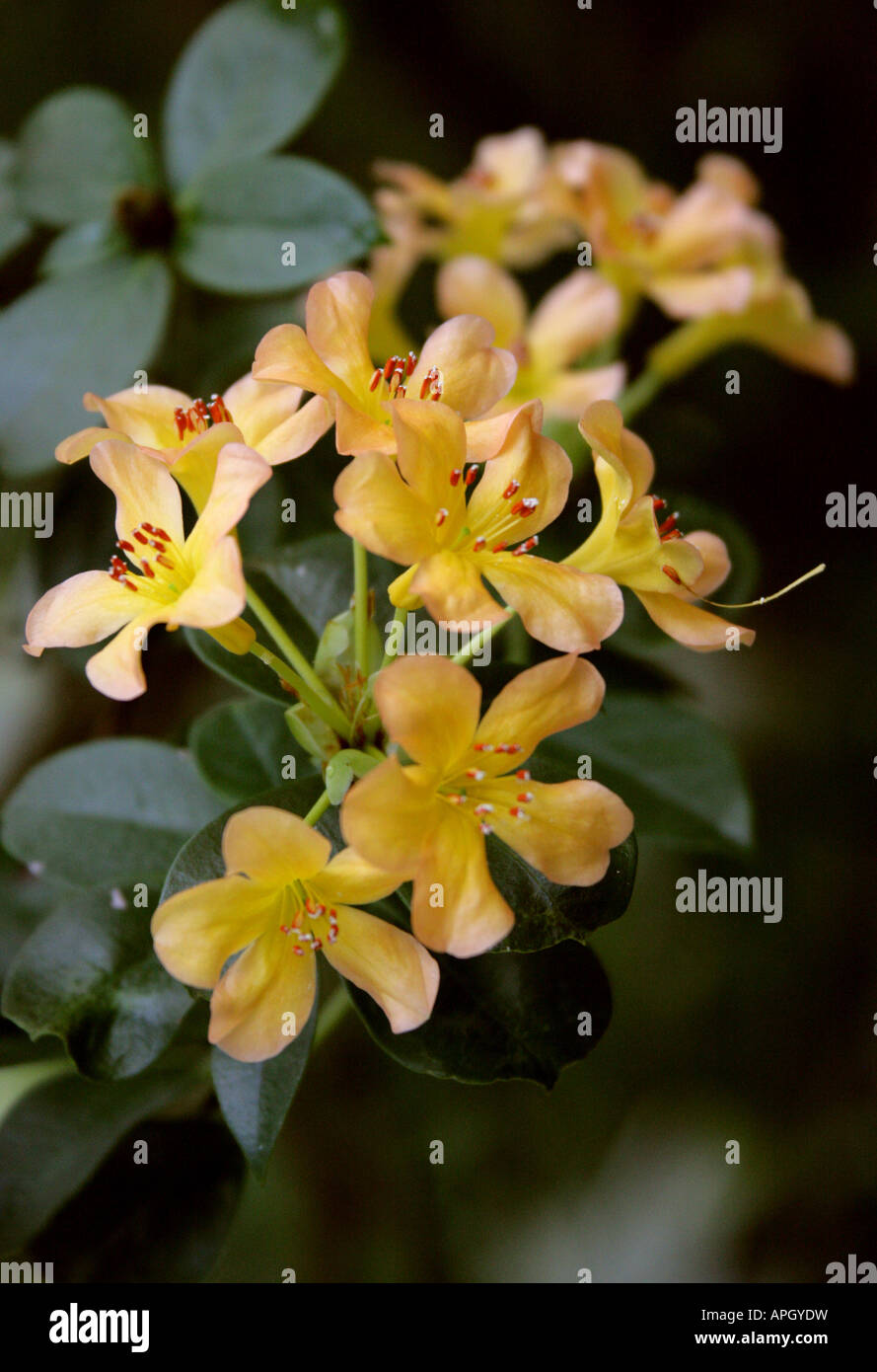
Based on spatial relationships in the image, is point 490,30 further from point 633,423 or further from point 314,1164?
point 314,1164

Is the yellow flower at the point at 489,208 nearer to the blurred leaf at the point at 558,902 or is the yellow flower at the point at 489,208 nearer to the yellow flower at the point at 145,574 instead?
the yellow flower at the point at 145,574

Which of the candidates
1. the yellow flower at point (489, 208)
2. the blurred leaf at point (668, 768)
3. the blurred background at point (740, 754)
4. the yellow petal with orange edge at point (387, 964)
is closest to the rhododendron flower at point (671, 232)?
the yellow flower at point (489, 208)

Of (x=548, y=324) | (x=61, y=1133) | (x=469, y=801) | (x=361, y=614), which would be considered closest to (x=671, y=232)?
(x=548, y=324)

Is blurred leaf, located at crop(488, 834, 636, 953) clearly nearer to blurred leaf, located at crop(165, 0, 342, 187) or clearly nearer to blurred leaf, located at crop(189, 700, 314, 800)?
blurred leaf, located at crop(189, 700, 314, 800)

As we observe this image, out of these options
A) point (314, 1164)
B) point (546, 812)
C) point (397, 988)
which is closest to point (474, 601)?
point (546, 812)

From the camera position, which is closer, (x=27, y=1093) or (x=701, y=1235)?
(x=27, y=1093)

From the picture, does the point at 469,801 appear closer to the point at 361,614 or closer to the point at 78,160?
the point at 361,614

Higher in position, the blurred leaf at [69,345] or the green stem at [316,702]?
the blurred leaf at [69,345]
